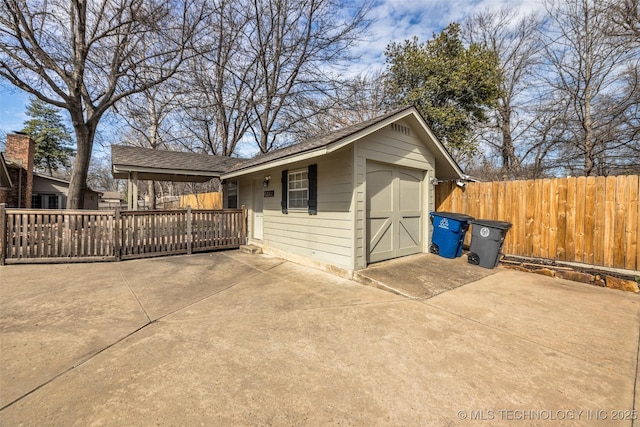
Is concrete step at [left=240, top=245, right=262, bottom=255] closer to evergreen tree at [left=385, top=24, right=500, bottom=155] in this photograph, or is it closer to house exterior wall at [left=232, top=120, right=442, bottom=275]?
house exterior wall at [left=232, top=120, right=442, bottom=275]

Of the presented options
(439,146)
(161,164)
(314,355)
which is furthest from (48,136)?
(314,355)

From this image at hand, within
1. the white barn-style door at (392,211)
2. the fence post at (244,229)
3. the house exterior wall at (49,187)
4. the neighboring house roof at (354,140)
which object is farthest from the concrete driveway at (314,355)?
the house exterior wall at (49,187)

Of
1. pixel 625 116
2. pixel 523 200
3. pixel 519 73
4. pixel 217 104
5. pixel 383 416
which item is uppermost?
pixel 519 73

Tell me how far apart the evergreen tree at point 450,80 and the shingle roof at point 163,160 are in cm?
823

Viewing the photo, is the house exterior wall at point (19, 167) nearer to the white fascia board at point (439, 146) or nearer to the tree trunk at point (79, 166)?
the tree trunk at point (79, 166)

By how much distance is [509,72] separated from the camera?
15578 millimetres

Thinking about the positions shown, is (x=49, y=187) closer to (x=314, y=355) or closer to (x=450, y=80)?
(x=314, y=355)

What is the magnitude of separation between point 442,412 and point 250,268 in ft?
15.8

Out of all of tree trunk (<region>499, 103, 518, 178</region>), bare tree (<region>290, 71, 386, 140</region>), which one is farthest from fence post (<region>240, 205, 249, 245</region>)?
tree trunk (<region>499, 103, 518, 178</region>)

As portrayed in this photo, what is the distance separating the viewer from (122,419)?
1.75 meters

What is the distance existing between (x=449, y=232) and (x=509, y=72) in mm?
14956

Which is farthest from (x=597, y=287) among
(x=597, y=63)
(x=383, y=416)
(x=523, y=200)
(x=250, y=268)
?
(x=597, y=63)

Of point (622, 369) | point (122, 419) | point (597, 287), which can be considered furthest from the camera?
point (597, 287)

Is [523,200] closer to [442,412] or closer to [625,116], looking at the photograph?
[442,412]
